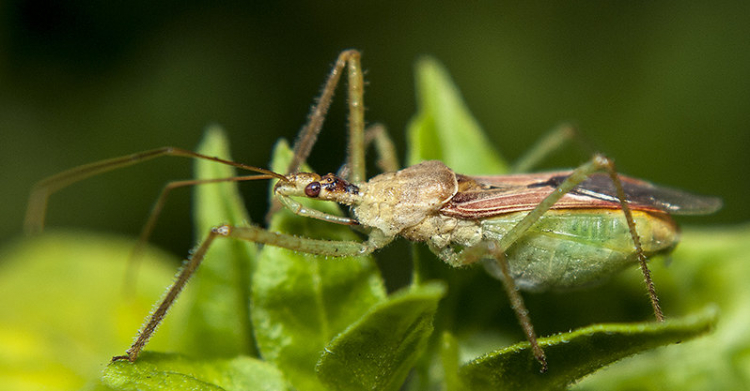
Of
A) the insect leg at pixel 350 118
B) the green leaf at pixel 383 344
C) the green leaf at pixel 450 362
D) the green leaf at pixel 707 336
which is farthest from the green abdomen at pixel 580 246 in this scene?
the green leaf at pixel 383 344

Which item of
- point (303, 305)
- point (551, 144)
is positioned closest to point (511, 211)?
point (551, 144)

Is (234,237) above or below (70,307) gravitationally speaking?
above

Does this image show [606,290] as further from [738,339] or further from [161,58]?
[161,58]

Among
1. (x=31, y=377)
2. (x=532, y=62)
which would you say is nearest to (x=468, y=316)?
(x=31, y=377)

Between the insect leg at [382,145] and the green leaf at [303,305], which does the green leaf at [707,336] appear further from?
the insect leg at [382,145]

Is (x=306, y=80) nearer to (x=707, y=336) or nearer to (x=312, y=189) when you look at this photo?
(x=312, y=189)
